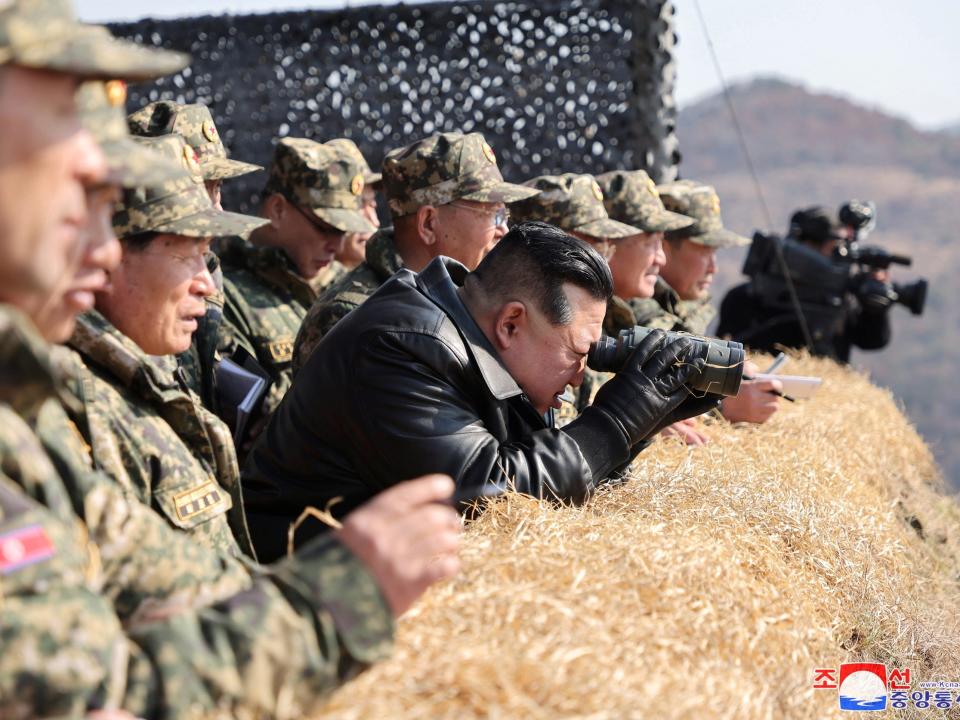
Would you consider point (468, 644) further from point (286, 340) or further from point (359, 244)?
point (359, 244)

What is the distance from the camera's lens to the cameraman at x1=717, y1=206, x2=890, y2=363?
317 inches

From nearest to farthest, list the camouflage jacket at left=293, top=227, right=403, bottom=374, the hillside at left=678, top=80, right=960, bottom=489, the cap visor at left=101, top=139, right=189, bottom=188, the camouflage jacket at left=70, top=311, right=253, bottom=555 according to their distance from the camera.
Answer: the cap visor at left=101, top=139, right=189, bottom=188, the camouflage jacket at left=70, top=311, right=253, bottom=555, the camouflage jacket at left=293, top=227, right=403, bottom=374, the hillside at left=678, top=80, right=960, bottom=489

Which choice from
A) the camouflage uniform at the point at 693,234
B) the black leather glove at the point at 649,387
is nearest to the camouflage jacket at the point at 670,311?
the camouflage uniform at the point at 693,234

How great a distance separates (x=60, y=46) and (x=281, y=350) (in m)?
3.27

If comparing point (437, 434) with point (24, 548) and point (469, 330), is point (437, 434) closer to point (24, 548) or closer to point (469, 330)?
point (469, 330)

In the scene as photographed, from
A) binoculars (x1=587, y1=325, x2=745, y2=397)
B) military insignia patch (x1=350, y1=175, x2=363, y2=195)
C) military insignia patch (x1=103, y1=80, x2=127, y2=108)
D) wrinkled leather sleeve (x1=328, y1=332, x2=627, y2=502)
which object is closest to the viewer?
military insignia patch (x1=103, y1=80, x2=127, y2=108)

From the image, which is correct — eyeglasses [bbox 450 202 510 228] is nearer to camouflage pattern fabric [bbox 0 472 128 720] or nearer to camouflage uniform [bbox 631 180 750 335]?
camouflage uniform [bbox 631 180 750 335]

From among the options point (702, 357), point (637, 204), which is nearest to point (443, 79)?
point (637, 204)

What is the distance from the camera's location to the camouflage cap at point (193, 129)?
434 cm

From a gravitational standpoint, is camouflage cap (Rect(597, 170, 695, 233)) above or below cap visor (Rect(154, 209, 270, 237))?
below

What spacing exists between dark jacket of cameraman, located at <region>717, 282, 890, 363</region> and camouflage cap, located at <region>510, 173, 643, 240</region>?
2.96m

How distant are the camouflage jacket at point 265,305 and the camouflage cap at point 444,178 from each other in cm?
70

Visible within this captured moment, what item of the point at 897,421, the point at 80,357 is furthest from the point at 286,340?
the point at 897,421

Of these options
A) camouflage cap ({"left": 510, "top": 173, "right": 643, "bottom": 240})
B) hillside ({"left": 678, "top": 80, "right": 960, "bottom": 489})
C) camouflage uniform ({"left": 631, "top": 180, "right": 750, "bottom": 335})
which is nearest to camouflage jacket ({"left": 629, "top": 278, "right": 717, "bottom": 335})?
camouflage uniform ({"left": 631, "top": 180, "right": 750, "bottom": 335})
